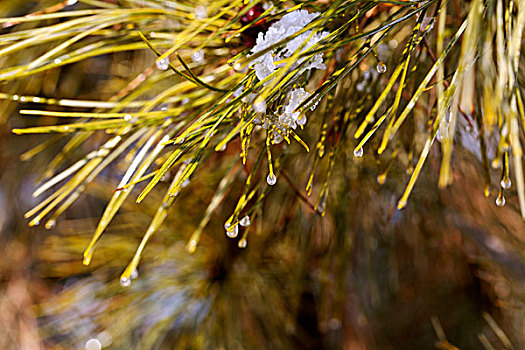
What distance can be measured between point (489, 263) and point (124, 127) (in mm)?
782

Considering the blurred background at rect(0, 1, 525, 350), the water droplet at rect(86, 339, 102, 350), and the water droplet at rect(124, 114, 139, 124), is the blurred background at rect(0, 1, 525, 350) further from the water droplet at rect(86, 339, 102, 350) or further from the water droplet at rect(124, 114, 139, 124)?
the water droplet at rect(124, 114, 139, 124)

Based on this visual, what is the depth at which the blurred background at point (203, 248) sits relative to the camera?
0.63m

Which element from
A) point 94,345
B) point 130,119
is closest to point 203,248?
point 94,345

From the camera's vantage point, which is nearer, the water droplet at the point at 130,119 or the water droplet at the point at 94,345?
the water droplet at the point at 130,119

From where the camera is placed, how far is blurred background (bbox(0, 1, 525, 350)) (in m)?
0.63

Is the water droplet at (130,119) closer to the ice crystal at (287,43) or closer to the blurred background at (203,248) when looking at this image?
the ice crystal at (287,43)

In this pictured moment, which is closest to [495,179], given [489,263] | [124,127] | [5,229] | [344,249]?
[344,249]

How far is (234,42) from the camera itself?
1.11 ft

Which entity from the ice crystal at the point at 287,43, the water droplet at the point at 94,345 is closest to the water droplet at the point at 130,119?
the ice crystal at the point at 287,43

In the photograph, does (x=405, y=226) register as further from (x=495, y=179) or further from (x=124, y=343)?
(x=124, y=343)

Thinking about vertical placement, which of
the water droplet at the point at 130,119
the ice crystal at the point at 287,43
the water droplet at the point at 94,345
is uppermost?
the ice crystal at the point at 287,43

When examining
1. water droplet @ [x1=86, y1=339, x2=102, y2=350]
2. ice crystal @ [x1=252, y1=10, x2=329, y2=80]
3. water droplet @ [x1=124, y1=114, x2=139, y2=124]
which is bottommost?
water droplet @ [x1=86, y1=339, x2=102, y2=350]

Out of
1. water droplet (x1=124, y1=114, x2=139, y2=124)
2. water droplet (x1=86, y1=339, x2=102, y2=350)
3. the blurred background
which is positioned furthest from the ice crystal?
water droplet (x1=86, y1=339, x2=102, y2=350)

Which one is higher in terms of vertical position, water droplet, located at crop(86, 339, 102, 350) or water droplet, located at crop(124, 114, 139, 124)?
water droplet, located at crop(124, 114, 139, 124)
